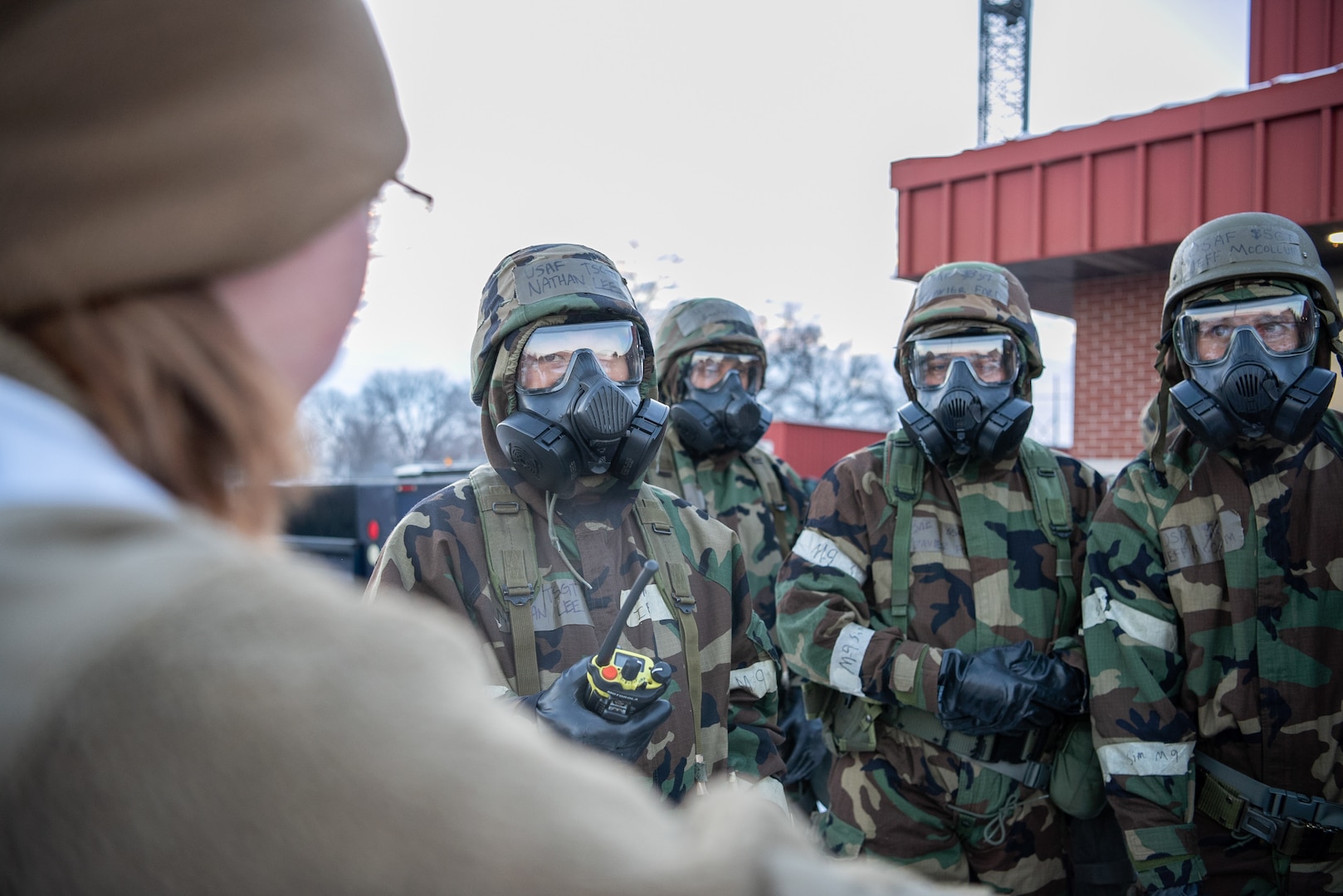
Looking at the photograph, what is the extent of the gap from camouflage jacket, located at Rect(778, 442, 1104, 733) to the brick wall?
846 cm

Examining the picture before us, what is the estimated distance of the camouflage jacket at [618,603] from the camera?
252cm

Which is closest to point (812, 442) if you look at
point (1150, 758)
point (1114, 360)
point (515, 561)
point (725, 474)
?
point (1114, 360)

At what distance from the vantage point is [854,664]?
3.47m

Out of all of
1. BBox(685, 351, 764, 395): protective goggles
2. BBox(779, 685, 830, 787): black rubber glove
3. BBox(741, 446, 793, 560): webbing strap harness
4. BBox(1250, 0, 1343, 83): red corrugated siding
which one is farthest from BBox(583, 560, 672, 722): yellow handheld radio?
BBox(1250, 0, 1343, 83): red corrugated siding

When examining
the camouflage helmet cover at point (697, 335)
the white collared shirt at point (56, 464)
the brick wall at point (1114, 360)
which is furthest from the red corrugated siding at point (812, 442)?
the white collared shirt at point (56, 464)

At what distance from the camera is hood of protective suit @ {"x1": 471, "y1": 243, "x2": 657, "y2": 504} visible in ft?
9.46

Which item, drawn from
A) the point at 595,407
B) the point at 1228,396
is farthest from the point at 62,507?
the point at 1228,396

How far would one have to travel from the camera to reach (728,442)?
18.5 feet

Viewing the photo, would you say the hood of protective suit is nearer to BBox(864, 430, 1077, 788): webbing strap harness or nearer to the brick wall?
BBox(864, 430, 1077, 788): webbing strap harness

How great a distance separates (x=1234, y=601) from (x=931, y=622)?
1.03m

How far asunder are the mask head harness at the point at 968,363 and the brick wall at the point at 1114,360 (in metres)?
8.25

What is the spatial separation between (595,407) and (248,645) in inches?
89.0

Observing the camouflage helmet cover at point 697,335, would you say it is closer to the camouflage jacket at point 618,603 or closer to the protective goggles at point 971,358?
the protective goggles at point 971,358

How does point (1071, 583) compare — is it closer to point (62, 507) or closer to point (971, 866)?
point (971, 866)
